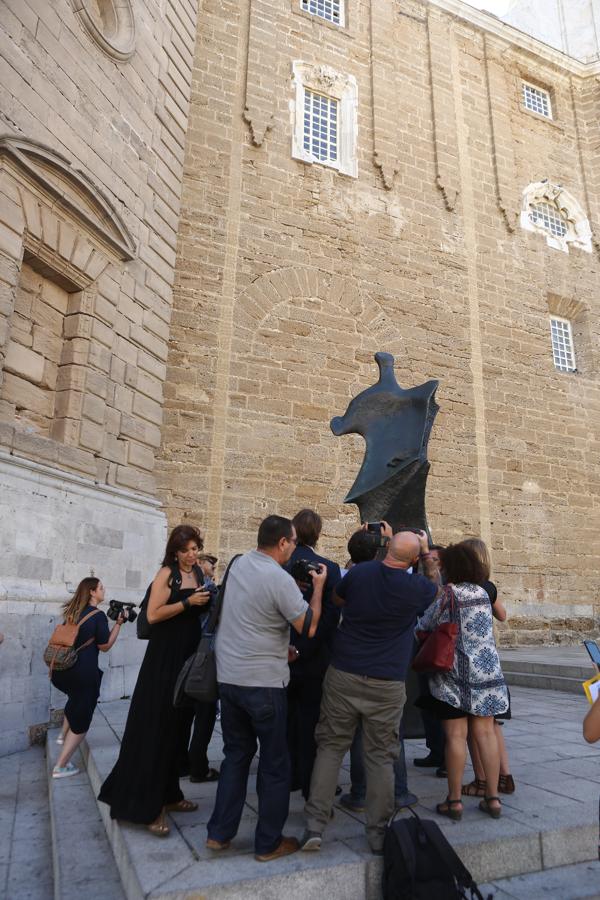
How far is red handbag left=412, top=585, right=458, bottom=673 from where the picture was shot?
3320mm

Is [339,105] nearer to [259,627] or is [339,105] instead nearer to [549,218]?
[549,218]

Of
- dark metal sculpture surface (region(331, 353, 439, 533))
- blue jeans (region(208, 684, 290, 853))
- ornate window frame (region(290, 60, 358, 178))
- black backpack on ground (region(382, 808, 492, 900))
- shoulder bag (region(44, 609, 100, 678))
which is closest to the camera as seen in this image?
black backpack on ground (region(382, 808, 492, 900))

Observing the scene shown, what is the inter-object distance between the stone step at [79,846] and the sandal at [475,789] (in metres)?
1.98

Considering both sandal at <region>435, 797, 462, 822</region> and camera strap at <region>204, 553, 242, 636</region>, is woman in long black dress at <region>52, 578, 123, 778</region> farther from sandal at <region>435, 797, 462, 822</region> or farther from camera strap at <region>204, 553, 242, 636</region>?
sandal at <region>435, 797, 462, 822</region>

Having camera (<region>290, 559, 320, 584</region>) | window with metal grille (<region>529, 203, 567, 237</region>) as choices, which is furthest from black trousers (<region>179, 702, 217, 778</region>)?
window with metal grille (<region>529, 203, 567, 237</region>)

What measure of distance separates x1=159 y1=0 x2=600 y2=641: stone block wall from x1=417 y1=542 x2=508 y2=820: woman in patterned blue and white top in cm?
613

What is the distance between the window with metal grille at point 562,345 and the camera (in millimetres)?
14117

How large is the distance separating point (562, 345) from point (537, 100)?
6.79m

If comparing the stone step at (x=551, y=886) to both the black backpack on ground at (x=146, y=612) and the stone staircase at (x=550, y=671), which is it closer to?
the black backpack on ground at (x=146, y=612)

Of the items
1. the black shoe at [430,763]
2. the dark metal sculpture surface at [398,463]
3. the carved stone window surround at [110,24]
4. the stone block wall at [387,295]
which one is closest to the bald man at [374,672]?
the black shoe at [430,763]

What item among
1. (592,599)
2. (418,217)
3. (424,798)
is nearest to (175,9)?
(418,217)

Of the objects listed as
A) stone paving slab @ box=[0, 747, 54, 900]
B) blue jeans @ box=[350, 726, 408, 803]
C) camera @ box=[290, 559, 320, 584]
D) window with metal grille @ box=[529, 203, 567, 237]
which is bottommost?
stone paving slab @ box=[0, 747, 54, 900]

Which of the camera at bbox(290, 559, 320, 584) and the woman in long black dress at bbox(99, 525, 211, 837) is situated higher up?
the camera at bbox(290, 559, 320, 584)

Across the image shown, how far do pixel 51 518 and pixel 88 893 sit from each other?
Result: 13.3 feet
